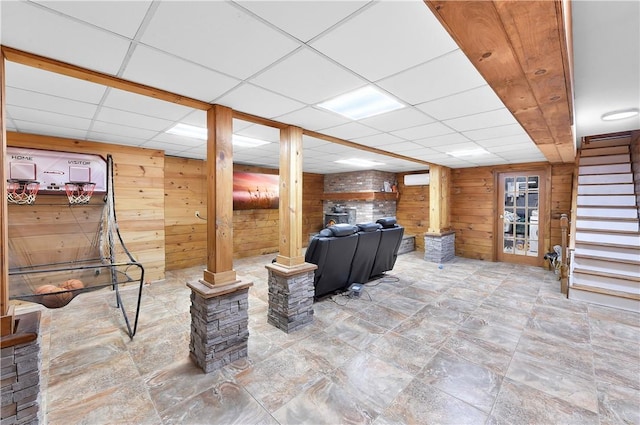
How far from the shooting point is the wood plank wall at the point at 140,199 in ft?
13.6

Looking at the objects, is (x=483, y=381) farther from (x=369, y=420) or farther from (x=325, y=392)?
(x=325, y=392)

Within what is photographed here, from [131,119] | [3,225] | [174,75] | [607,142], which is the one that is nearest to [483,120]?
[174,75]

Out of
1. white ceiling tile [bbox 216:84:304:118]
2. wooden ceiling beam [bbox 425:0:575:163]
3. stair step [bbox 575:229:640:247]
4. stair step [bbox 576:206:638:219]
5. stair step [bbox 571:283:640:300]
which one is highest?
white ceiling tile [bbox 216:84:304:118]

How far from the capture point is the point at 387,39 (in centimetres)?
138

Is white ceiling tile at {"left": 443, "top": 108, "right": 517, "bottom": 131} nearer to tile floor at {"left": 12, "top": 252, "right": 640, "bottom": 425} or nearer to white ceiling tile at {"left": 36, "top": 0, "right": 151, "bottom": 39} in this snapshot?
tile floor at {"left": 12, "top": 252, "right": 640, "bottom": 425}

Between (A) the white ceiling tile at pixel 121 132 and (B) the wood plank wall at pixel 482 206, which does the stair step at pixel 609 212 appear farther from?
(A) the white ceiling tile at pixel 121 132

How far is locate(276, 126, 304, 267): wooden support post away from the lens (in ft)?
9.54

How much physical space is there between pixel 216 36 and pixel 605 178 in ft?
20.7

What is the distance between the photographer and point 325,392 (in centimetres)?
196

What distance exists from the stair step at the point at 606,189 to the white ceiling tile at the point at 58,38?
21.4ft

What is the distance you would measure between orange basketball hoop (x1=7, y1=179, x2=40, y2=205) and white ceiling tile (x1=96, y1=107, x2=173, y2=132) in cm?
164

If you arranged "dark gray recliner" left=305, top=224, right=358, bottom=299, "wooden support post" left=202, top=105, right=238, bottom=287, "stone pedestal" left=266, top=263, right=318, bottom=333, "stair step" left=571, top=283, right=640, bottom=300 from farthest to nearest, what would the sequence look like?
"stair step" left=571, top=283, right=640, bottom=300 → "dark gray recliner" left=305, top=224, right=358, bottom=299 → "stone pedestal" left=266, top=263, right=318, bottom=333 → "wooden support post" left=202, top=105, right=238, bottom=287

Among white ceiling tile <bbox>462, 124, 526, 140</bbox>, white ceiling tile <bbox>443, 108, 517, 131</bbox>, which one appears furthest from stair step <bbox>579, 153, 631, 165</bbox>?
white ceiling tile <bbox>443, 108, 517, 131</bbox>

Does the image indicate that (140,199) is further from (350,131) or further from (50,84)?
(350,131)
